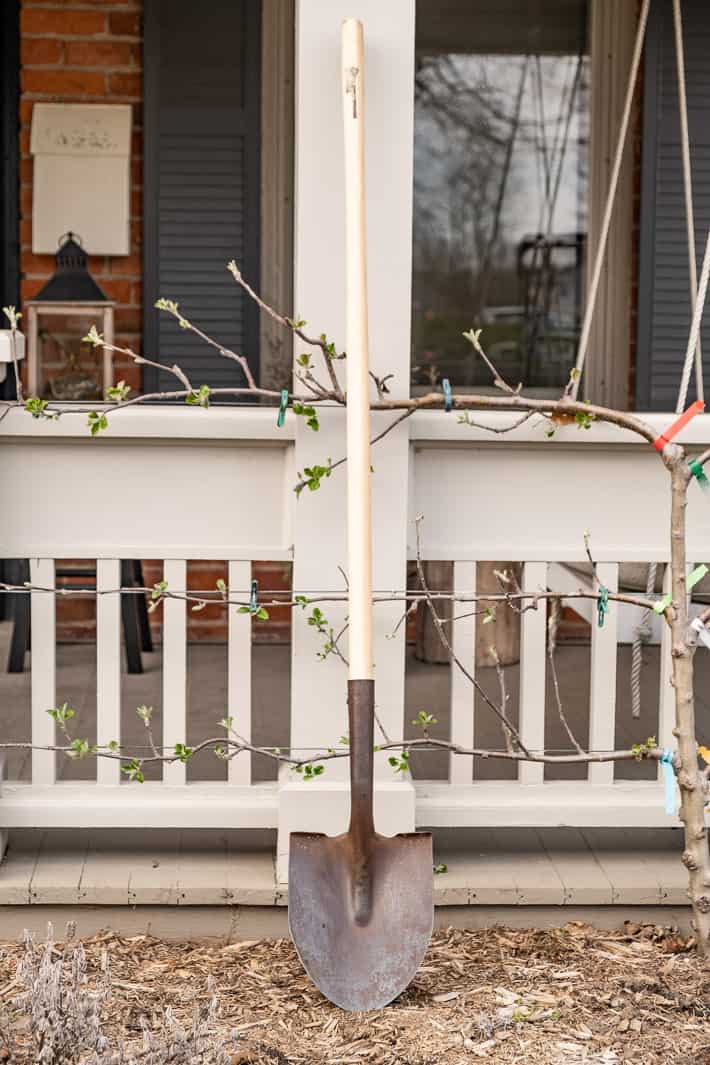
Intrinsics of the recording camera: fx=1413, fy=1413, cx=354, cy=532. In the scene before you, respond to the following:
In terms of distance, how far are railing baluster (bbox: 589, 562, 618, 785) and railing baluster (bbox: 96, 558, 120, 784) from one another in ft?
3.11

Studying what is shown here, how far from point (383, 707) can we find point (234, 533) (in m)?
0.45

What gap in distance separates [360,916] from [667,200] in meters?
3.16

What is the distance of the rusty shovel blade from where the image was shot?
2277 millimetres

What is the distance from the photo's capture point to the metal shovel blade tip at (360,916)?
228 cm

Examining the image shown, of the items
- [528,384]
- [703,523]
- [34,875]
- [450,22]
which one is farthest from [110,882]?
[450,22]

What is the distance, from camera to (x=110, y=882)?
272 cm

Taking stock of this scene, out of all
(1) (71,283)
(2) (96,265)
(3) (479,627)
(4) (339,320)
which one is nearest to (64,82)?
(2) (96,265)

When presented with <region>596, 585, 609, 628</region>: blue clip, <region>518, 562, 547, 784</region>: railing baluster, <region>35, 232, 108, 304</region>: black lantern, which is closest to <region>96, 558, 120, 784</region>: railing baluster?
<region>518, 562, 547, 784</region>: railing baluster

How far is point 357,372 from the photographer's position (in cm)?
235

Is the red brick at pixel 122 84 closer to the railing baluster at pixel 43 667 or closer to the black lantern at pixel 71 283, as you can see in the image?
the black lantern at pixel 71 283

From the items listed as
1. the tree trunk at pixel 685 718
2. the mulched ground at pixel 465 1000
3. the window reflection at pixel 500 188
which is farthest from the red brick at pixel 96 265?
the tree trunk at pixel 685 718

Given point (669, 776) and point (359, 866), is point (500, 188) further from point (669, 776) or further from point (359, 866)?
point (359, 866)

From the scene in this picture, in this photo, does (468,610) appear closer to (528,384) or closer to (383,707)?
(383,707)

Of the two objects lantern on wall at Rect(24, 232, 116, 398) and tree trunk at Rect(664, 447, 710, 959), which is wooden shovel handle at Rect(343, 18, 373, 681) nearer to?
tree trunk at Rect(664, 447, 710, 959)
